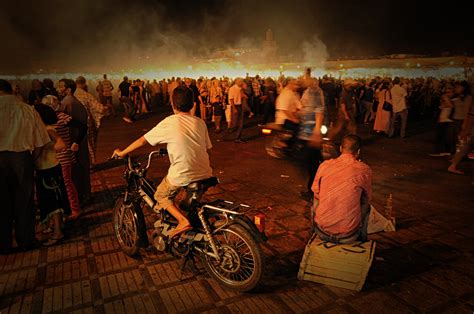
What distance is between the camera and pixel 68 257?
171 inches

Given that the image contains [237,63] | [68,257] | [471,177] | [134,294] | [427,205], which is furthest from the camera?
[237,63]

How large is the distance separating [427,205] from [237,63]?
46089 mm

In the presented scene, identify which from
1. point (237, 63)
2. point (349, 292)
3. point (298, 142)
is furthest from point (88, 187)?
point (237, 63)

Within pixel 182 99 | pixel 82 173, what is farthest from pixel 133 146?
pixel 82 173

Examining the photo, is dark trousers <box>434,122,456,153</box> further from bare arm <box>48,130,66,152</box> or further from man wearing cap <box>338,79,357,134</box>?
bare arm <box>48,130,66,152</box>

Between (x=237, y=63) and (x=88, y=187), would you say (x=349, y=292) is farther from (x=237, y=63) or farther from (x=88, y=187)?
(x=237, y=63)

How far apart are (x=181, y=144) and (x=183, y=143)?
2 centimetres

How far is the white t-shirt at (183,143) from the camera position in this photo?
11.6ft

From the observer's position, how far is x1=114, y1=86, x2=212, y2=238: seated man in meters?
3.53

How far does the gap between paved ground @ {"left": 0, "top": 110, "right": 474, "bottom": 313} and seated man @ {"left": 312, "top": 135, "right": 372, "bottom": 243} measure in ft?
1.94

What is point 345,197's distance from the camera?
3.60 metres

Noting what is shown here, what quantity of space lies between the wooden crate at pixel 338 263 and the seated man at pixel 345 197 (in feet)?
0.45

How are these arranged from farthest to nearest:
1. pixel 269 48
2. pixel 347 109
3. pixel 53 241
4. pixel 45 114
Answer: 1. pixel 269 48
2. pixel 347 109
3. pixel 45 114
4. pixel 53 241

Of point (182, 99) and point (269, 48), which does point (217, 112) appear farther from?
point (269, 48)
